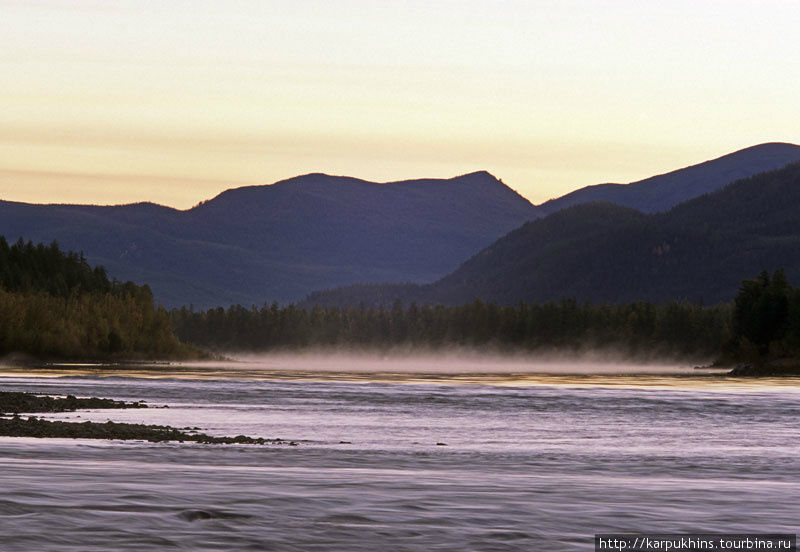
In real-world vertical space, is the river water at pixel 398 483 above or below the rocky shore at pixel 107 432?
below

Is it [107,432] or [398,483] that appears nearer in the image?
[398,483]

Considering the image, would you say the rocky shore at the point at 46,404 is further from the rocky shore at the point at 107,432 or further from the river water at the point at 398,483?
the rocky shore at the point at 107,432

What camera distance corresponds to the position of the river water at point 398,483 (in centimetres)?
2555

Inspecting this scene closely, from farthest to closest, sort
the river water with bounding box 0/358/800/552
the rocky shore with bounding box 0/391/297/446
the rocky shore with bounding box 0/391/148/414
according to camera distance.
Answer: the rocky shore with bounding box 0/391/148/414 → the rocky shore with bounding box 0/391/297/446 → the river water with bounding box 0/358/800/552

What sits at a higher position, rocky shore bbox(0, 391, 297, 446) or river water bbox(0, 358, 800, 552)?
rocky shore bbox(0, 391, 297, 446)

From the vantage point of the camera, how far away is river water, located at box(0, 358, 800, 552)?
1006 inches

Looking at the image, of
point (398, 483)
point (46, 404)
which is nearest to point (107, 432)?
point (398, 483)

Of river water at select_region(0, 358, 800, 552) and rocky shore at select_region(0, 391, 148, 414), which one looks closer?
river water at select_region(0, 358, 800, 552)

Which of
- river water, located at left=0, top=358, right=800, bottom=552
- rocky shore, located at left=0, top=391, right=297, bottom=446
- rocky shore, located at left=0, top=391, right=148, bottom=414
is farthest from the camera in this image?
rocky shore, located at left=0, top=391, right=148, bottom=414

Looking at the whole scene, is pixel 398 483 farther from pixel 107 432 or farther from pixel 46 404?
pixel 46 404

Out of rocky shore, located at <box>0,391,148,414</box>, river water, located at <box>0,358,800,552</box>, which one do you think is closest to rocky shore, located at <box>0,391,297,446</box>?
river water, located at <box>0,358,800,552</box>

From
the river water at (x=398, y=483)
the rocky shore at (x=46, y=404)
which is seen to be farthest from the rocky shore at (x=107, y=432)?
the rocky shore at (x=46, y=404)

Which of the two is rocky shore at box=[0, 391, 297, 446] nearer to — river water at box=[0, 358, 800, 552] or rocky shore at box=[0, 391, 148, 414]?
river water at box=[0, 358, 800, 552]

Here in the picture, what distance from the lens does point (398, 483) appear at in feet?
115
